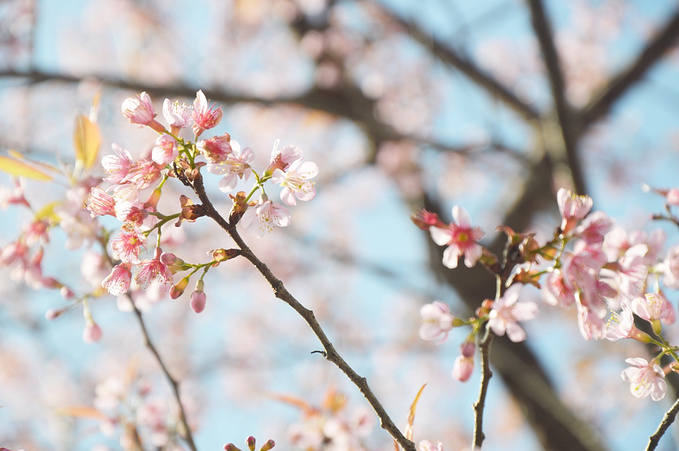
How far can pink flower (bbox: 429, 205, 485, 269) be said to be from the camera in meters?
0.71

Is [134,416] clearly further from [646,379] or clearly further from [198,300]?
[646,379]

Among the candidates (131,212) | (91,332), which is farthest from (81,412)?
(131,212)

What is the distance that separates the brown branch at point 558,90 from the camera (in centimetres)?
183

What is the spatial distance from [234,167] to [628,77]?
296 centimetres

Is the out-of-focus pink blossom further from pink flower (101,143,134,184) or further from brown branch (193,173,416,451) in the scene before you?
pink flower (101,143,134,184)


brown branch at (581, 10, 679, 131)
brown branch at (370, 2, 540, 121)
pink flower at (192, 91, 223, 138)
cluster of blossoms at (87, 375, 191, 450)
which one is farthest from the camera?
brown branch at (370, 2, 540, 121)

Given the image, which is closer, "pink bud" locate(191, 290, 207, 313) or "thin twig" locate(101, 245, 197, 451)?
"pink bud" locate(191, 290, 207, 313)

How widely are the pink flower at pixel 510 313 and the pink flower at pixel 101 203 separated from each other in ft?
1.70

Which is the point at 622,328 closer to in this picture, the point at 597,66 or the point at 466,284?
the point at 466,284

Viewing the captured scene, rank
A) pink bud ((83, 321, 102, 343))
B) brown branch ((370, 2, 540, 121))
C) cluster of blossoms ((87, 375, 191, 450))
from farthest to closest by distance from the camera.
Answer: brown branch ((370, 2, 540, 121)) → cluster of blossoms ((87, 375, 191, 450)) → pink bud ((83, 321, 102, 343))

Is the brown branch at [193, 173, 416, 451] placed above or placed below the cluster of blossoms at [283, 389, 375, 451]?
above

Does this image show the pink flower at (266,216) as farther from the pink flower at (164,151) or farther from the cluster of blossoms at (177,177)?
the pink flower at (164,151)

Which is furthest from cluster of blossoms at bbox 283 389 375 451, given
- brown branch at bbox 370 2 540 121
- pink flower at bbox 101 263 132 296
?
→ brown branch at bbox 370 2 540 121

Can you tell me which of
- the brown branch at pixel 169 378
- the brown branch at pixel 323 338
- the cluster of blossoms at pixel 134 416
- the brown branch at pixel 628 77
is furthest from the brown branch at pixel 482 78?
the brown branch at pixel 323 338
